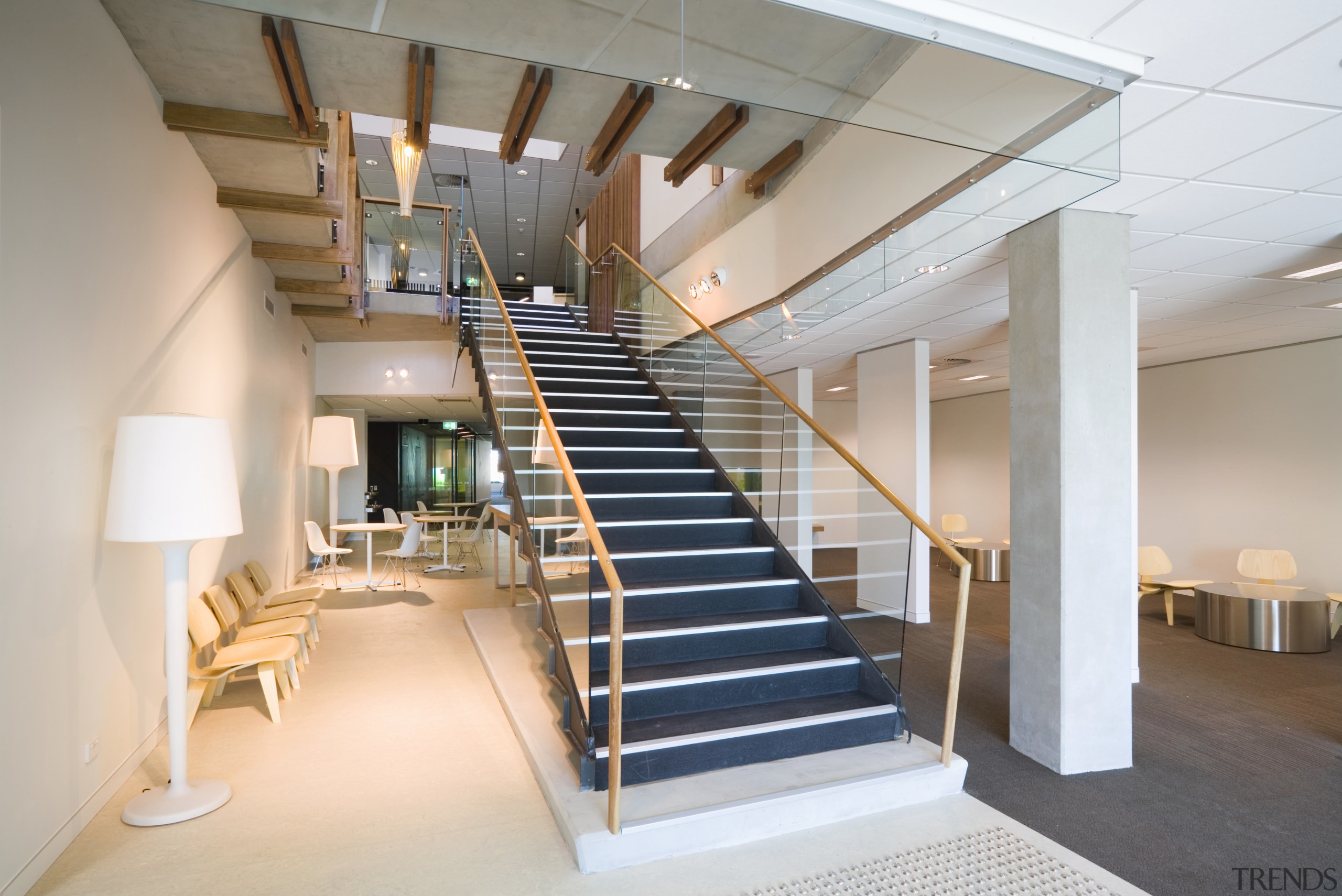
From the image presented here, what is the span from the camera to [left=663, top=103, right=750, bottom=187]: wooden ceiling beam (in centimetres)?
438

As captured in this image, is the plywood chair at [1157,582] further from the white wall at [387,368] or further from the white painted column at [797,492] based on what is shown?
the white wall at [387,368]

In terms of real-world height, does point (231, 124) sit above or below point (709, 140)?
below

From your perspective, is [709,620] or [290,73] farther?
[709,620]

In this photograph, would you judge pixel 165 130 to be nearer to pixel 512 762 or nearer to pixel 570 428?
pixel 570 428

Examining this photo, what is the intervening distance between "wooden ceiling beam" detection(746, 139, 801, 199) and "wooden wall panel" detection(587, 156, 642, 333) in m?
2.94

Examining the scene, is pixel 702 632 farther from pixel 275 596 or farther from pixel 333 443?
pixel 333 443

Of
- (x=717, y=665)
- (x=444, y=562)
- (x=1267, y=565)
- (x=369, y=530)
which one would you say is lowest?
(x=444, y=562)

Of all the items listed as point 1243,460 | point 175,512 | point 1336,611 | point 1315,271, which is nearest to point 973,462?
point 1243,460

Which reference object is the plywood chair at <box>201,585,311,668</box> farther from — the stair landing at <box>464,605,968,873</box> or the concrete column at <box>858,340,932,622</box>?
the concrete column at <box>858,340,932,622</box>

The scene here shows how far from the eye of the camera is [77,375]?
124 inches

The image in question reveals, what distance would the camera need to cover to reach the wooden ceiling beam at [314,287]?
307 inches

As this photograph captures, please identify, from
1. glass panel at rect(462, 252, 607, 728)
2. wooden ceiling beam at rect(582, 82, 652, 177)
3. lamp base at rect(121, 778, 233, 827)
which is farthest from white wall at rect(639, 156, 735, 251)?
lamp base at rect(121, 778, 233, 827)

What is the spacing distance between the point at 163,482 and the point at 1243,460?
1006 centimetres

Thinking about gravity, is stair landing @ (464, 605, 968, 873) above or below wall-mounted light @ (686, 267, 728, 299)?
below
